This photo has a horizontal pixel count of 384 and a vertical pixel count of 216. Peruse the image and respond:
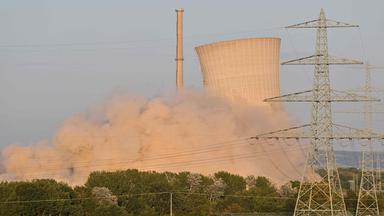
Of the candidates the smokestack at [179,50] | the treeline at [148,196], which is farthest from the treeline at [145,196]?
the smokestack at [179,50]

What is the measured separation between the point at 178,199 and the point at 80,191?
4.91m

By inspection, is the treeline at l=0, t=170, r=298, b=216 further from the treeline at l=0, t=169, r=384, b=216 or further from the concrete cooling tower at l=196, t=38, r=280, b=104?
the concrete cooling tower at l=196, t=38, r=280, b=104

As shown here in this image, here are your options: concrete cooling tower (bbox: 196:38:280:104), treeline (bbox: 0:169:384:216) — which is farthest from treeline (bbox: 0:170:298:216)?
concrete cooling tower (bbox: 196:38:280:104)

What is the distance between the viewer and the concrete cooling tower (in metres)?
49.5

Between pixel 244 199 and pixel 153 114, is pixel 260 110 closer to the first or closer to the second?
pixel 153 114

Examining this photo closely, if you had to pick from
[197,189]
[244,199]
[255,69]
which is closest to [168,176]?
[197,189]

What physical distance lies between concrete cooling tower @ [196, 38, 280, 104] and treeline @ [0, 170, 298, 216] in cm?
585

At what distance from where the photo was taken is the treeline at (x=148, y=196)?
34.1 m

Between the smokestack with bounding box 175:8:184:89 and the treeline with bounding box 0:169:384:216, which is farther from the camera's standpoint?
the smokestack with bounding box 175:8:184:89

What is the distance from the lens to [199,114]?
55.3 m

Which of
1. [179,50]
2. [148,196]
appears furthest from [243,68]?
[148,196]

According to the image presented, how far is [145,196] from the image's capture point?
127 feet

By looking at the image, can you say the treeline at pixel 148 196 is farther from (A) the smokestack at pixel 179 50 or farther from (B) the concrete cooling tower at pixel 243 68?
(A) the smokestack at pixel 179 50

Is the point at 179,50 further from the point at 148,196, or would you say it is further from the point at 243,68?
the point at 148,196
